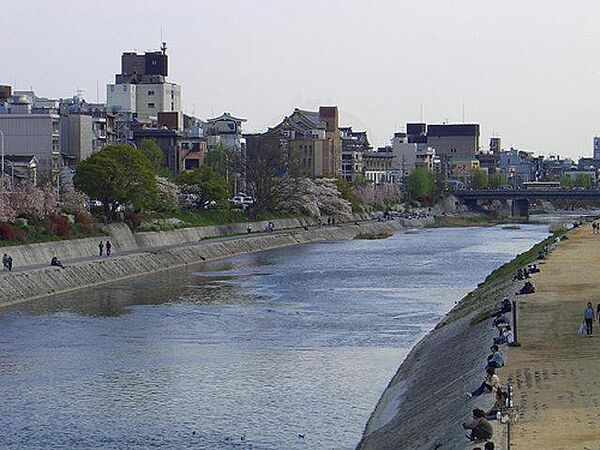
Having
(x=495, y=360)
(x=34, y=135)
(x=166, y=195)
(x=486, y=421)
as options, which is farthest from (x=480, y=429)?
(x=34, y=135)

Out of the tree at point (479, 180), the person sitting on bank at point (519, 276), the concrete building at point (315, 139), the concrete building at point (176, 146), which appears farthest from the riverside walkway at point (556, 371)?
the tree at point (479, 180)

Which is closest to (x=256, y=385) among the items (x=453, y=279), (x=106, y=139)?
(x=453, y=279)

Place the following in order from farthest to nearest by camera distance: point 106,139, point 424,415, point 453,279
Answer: point 106,139
point 453,279
point 424,415

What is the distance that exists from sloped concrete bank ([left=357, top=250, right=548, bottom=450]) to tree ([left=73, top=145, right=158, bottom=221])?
114ft

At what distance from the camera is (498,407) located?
848 inches

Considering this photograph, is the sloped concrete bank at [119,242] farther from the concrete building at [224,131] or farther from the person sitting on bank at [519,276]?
the concrete building at [224,131]

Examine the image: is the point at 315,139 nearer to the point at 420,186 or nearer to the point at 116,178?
the point at 420,186

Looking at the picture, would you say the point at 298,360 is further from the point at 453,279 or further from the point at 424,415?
the point at 453,279

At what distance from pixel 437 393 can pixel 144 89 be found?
392 feet

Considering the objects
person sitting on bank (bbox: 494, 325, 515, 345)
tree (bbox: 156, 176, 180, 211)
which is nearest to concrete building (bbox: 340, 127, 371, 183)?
tree (bbox: 156, 176, 180, 211)

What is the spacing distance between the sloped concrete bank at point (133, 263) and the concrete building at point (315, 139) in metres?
39.3

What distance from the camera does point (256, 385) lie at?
30.3 metres

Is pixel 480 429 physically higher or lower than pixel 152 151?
lower

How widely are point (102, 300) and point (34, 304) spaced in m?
3.00
